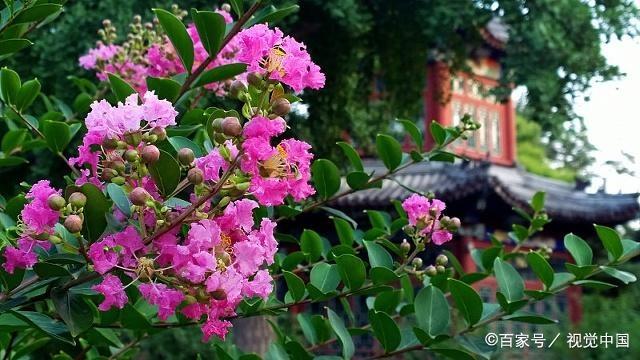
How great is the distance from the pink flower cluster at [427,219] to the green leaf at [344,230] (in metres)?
0.14

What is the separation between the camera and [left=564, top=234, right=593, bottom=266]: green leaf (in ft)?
3.28

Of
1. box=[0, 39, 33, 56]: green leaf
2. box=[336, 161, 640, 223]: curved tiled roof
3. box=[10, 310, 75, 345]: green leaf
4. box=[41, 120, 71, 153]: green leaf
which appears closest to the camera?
box=[10, 310, 75, 345]: green leaf

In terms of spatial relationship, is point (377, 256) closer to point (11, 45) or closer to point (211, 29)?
point (211, 29)

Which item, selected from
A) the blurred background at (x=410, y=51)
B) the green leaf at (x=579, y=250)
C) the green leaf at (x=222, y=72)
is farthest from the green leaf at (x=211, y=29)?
the blurred background at (x=410, y=51)

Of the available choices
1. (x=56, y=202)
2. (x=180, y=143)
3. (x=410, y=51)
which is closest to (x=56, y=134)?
(x=180, y=143)

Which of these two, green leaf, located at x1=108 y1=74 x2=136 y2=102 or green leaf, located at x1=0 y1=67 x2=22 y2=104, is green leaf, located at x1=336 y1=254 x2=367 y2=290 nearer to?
green leaf, located at x1=108 y1=74 x2=136 y2=102

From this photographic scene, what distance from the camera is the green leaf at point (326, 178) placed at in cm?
103

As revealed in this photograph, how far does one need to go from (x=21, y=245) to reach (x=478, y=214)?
5.59 meters

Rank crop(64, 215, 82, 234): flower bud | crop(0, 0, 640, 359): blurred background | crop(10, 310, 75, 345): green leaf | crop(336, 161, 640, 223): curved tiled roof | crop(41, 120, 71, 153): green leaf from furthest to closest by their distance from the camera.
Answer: crop(336, 161, 640, 223): curved tiled roof
crop(0, 0, 640, 359): blurred background
crop(41, 120, 71, 153): green leaf
crop(10, 310, 75, 345): green leaf
crop(64, 215, 82, 234): flower bud

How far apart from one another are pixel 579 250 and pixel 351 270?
334mm

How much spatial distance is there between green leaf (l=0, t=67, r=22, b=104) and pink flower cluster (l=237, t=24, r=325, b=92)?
488 millimetres

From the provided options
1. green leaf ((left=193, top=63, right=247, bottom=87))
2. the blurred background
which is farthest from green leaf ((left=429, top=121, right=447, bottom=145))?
the blurred background

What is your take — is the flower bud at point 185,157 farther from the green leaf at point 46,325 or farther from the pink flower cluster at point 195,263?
the green leaf at point 46,325

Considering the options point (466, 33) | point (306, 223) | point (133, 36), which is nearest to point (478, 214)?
point (306, 223)
